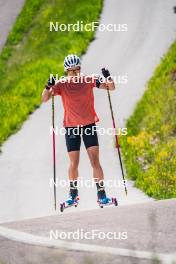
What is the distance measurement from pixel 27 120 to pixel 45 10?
11.2 m

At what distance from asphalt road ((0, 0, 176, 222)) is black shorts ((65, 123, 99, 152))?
13.4ft

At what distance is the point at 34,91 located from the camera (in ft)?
88.4

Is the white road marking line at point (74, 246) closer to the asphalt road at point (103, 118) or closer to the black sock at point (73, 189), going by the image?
the black sock at point (73, 189)

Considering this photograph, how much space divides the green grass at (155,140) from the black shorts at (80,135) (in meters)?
3.99

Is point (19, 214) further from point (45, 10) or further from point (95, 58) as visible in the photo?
point (45, 10)

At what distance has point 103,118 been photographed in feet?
78.5

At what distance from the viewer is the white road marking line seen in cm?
789

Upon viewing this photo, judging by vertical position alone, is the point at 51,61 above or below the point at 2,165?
above

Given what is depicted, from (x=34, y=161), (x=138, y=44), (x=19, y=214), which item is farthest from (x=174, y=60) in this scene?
(x=19, y=214)
